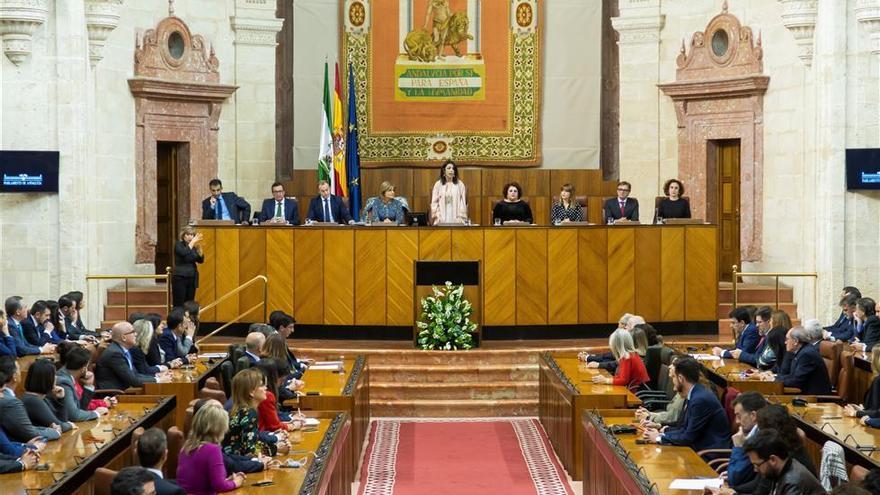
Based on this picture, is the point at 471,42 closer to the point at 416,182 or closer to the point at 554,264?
the point at 416,182

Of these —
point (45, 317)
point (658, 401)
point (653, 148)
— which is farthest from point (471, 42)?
point (658, 401)

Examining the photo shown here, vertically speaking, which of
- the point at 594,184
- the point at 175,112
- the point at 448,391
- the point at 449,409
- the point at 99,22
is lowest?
the point at 449,409

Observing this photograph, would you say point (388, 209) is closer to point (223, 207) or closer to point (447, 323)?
point (223, 207)

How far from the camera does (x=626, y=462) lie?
793cm

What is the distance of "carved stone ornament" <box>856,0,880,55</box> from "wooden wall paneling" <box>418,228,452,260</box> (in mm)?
5618

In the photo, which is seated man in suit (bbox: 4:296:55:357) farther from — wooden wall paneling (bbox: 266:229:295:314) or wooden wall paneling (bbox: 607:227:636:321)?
wooden wall paneling (bbox: 607:227:636:321)

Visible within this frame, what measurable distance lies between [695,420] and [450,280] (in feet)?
23.1

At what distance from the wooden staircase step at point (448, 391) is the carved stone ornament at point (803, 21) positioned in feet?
20.1

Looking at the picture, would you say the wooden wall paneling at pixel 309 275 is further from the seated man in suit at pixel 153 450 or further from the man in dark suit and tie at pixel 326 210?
the seated man in suit at pixel 153 450

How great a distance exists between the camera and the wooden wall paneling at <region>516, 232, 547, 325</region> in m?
16.1

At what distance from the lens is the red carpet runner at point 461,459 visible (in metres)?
11.0

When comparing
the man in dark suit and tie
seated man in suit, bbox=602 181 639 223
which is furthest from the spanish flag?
seated man in suit, bbox=602 181 639 223

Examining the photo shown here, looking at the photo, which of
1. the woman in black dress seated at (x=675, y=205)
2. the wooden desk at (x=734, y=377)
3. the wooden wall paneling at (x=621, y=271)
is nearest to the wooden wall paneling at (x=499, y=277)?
the wooden wall paneling at (x=621, y=271)

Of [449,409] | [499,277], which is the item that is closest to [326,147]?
[499,277]
